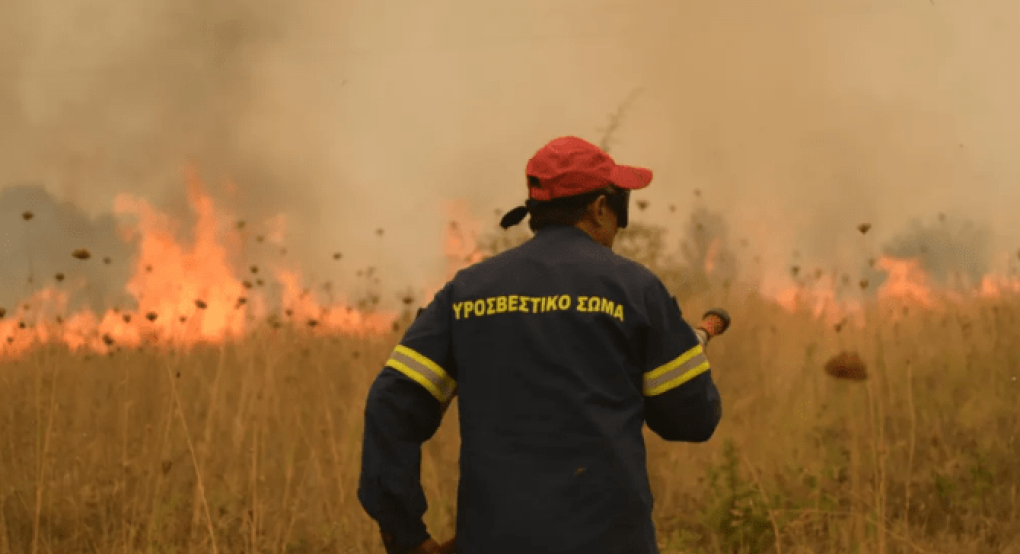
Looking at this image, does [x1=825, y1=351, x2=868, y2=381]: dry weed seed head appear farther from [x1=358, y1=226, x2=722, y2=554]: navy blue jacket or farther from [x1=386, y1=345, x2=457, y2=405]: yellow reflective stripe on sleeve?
[x1=386, y1=345, x2=457, y2=405]: yellow reflective stripe on sleeve

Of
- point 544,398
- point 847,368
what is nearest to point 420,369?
point 544,398

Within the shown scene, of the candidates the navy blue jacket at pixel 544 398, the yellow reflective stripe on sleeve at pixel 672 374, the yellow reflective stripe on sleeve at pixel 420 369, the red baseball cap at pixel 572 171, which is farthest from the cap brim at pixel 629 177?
the yellow reflective stripe on sleeve at pixel 420 369

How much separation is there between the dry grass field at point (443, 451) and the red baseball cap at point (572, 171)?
1806 mm

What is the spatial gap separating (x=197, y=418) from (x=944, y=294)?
20.1 ft

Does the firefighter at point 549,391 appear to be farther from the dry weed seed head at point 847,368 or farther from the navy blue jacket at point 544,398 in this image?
the dry weed seed head at point 847,368

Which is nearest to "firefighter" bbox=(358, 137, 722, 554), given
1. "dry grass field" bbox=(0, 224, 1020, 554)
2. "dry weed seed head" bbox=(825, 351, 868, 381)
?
"dry weed seed head" bbox=(825, 351, 868, 381)

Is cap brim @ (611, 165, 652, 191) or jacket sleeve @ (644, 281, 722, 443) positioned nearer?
jacket sleeve @ (644, 281, 722, 443)

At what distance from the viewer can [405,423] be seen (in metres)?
2.25

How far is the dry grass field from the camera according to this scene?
4.27 m

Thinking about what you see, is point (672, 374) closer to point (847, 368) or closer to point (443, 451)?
point (847, 368)

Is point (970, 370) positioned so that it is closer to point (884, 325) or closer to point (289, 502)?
point (884, 325)

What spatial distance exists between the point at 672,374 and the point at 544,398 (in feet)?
1.14

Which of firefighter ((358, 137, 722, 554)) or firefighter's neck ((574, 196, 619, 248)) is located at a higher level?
firefighter's neck ((574, 196, 619, 248))

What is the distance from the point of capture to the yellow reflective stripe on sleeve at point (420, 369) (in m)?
2.25
